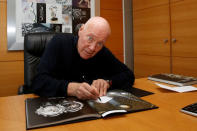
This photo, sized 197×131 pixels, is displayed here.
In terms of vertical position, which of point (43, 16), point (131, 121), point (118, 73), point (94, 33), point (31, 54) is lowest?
point (131, 121)

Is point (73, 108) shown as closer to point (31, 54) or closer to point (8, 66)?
point (31, 54)

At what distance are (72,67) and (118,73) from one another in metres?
0.37

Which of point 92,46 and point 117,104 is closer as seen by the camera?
point 117,104

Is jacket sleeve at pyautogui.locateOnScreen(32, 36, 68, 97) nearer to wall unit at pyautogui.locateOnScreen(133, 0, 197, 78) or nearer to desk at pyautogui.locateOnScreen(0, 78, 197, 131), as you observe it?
desk at pyautogui.locateOnScreen(0, 78, 197, 131)

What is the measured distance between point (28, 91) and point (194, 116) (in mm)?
1106

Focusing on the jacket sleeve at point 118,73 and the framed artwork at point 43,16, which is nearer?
the jacket sleeve at point 118,73

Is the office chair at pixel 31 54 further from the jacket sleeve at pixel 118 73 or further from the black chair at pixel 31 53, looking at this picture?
the jacket sleeve at pixel 118 73

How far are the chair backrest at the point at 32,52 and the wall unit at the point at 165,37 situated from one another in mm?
1468

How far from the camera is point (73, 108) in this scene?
0.84 m

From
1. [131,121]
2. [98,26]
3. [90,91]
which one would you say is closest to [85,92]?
[90,91]

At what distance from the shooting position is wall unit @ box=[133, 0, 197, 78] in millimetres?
2117

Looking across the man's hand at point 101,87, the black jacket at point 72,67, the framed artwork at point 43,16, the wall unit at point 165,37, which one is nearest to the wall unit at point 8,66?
the framed artwork at point 43,16

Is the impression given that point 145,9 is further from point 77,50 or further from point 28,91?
point 28,91

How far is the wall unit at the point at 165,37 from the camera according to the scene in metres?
2.12
